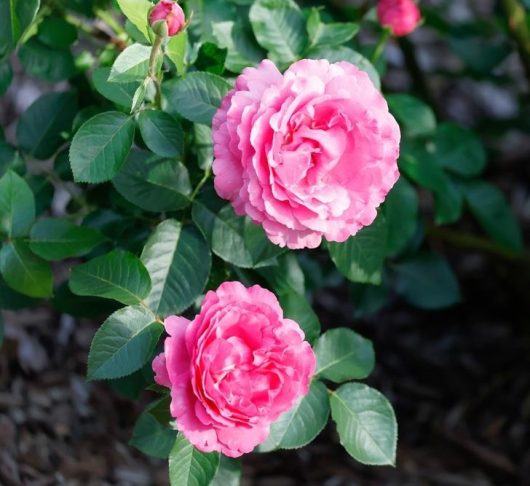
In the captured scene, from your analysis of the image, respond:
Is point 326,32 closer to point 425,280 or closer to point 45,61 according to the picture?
point 45,61

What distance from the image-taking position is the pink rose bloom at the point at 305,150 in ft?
3.62

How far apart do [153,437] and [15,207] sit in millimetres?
415

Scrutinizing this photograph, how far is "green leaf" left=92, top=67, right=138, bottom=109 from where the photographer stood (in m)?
1.23

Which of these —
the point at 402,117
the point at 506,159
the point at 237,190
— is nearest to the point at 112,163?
the point at 237,190

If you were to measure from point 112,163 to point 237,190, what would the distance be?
0.18 meters

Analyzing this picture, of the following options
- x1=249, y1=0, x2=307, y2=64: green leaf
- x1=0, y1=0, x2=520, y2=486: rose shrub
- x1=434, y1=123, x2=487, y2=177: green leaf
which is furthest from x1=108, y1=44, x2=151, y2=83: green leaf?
x1=434, y1=123, x2=487, y2=177: green leaf

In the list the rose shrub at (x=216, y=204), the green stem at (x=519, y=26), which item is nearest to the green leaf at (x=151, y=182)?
the rose shrub at (x=216, y=204)

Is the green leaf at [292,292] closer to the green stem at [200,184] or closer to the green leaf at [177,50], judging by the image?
the green stem at [200,184]

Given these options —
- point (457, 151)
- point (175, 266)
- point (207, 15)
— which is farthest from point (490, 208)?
point (175, 266)

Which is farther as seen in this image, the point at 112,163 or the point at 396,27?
the point at 396,27

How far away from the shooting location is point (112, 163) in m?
1.19

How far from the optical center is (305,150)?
1114mm

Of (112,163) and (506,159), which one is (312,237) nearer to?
(112,163)

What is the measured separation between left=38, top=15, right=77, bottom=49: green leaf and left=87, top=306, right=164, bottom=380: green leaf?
58 cm
